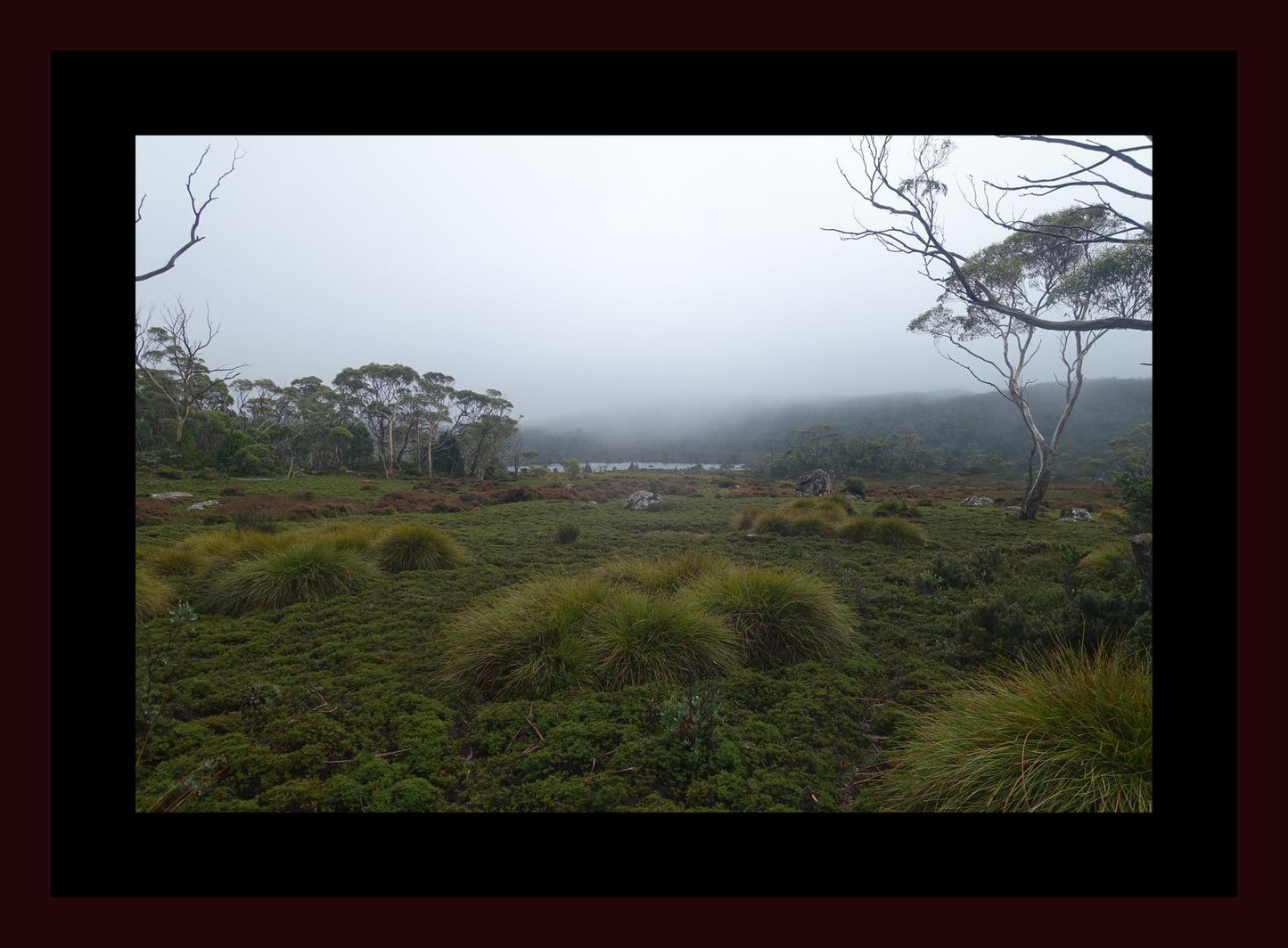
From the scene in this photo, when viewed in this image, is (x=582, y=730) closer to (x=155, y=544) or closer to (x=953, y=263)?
(x=953, y=263)

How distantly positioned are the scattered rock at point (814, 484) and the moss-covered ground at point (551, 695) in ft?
2.25

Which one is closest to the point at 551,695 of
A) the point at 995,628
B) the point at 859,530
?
the point at 995,628

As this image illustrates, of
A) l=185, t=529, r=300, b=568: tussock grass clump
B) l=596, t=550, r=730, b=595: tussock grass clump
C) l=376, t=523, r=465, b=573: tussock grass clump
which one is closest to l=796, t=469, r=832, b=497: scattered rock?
l=596, t=550, r=730, b=595: tussock grass clump

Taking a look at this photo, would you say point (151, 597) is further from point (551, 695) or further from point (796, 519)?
point (796, 519)

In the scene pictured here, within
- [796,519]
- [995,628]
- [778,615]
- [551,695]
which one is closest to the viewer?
[551,695]

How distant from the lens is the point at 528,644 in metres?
2.49

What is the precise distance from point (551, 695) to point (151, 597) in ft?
11.2

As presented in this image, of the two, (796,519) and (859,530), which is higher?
(796,519)

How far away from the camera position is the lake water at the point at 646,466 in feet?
17.8

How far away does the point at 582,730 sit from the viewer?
72.0 inches

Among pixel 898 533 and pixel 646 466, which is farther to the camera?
pixel 646 466

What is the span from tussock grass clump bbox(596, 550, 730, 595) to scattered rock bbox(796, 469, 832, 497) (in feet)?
8.30
